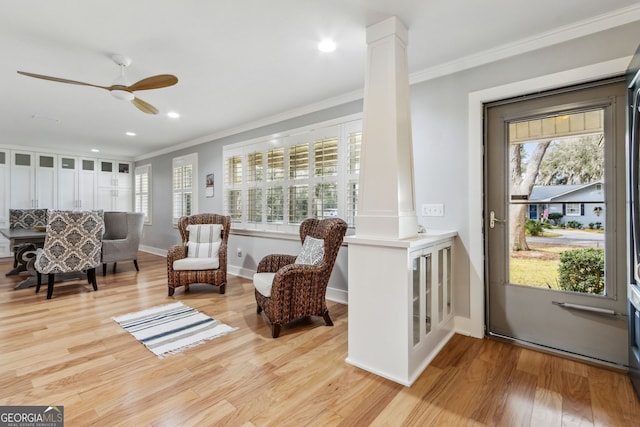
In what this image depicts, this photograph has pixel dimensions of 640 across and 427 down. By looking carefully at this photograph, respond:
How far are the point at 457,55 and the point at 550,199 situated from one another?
4.77ft

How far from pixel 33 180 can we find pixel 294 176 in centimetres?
642

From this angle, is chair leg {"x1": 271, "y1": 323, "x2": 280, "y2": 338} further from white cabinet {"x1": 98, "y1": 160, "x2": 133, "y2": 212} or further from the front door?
white cabinet {"x1": 98, "y1": 160, "x2": 133, "y2": 212}

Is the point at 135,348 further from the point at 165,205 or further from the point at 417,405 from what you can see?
the point at 165,205

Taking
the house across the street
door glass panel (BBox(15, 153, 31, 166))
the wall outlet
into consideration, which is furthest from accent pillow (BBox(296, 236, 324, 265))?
door glass panel (BBox(15, 153, 31, 166))

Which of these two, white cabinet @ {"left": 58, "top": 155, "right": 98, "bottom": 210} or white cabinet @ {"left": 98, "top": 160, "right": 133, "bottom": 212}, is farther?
white cabinet @ {"left": 98, "top": 160, "right": 133, "bottom": 212}

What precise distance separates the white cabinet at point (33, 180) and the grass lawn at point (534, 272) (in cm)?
879

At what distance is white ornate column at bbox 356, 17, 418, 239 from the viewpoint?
6.73 feet

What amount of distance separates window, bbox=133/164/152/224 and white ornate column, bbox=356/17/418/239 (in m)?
6.68

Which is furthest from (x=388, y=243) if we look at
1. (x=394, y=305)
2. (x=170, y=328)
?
(x=170, y=328)

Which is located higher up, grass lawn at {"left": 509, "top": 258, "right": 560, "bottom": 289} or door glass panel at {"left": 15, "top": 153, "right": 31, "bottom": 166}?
door glass panel at {"left": 15, "top": 153, "right": 31, "bottom": 166}

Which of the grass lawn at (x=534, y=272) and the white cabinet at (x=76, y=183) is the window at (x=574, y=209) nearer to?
the grass lawn at (x=534, y=272)

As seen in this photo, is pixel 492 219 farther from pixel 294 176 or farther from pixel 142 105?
pixel 142 105

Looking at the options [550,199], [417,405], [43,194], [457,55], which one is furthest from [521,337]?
[43,194]

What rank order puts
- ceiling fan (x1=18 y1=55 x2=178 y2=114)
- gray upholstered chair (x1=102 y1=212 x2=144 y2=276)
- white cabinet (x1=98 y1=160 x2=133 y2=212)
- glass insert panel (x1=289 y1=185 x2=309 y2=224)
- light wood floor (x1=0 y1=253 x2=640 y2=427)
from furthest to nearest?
white cabinet (x1=98 y1=160 x2=133 y2=212)
gray upholstered chair (x1=102 y1=212 x2=144 y2=276)
glass insert panel (x1=289 y1=185 x2=309 y2=224)
ceiling fan (x1=18 y1=55 x2=178 y2=114)
light wood floor (x1=0 y1=253 x2=640 y2=427)
